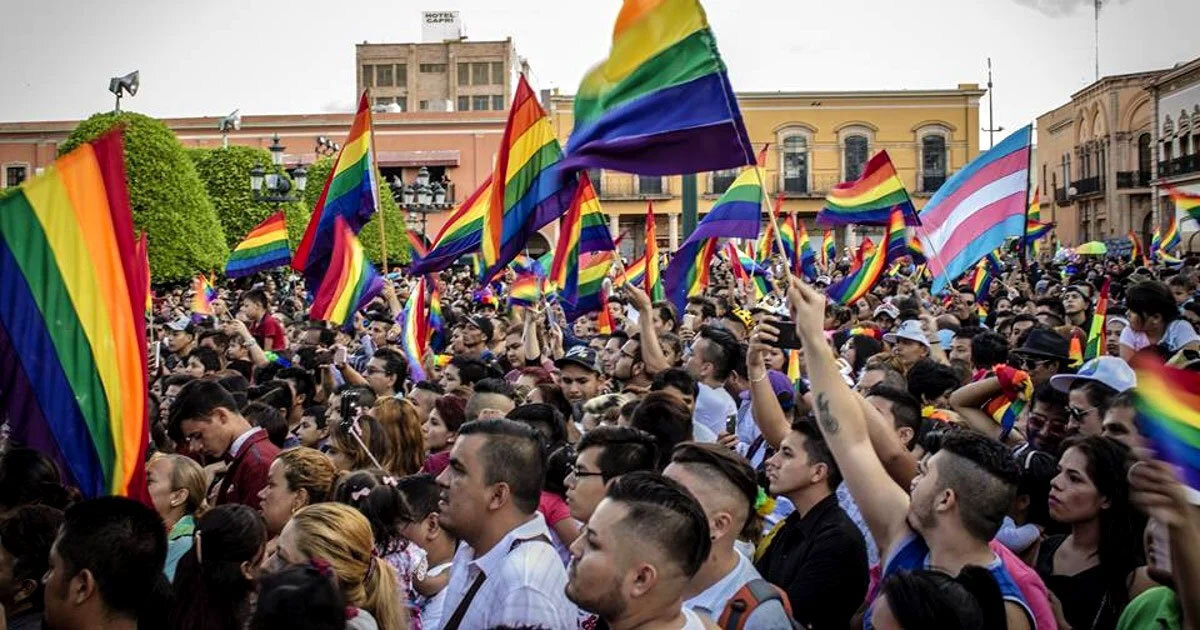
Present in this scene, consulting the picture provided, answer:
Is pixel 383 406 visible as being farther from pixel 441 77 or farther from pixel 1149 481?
pixel 441 77

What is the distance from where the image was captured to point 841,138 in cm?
5688

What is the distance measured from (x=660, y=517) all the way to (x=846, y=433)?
910 millimetres

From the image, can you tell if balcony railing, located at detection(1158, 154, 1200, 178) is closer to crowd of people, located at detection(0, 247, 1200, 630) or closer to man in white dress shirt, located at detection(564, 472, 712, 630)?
crowd of people, located at detection(0, 247, 1200, 630)

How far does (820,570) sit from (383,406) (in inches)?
108

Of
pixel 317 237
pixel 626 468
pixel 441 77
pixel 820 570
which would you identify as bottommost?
pixel 820 570

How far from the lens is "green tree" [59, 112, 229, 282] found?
96.7ft

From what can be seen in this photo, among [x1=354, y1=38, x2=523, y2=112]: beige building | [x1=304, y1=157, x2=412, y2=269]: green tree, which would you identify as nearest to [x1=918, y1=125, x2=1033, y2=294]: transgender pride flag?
[x1=304, y1=157, x2=412, y2=269]: green tree

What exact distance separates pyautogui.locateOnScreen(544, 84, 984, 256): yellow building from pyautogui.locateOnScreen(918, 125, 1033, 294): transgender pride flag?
45.7m

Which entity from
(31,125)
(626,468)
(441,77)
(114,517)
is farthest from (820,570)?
(441,77)

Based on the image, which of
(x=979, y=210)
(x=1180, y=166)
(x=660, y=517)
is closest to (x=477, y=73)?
(x=1180, y=166)

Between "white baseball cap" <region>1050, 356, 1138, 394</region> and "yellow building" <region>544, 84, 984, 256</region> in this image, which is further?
"yellow building" <region>544, 84, 984, 256</region>

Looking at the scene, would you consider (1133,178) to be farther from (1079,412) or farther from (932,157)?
(1079,412)

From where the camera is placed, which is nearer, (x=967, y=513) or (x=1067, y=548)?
(x=967, y=513)

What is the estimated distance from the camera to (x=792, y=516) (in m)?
4.44
